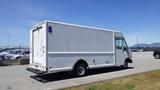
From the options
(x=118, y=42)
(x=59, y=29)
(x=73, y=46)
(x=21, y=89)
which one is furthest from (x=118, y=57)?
(x=21, y=89)

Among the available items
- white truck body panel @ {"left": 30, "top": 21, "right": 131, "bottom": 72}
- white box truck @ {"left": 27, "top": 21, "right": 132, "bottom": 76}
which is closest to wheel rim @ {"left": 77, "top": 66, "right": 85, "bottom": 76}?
white box truck @ {"left": 27, "top": 21, "right": 132, "bottom": 76}

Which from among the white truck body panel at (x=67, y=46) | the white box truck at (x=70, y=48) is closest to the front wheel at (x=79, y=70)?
the white box truck at (x=70, y=48)

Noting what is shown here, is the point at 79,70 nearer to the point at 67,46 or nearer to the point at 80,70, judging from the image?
the point at 80,70

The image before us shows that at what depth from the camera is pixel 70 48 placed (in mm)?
11594

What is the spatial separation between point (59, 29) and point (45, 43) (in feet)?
3.60

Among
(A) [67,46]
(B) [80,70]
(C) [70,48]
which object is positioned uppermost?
(A) [67,46]

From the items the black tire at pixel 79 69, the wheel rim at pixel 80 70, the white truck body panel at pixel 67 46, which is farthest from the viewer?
the wheel rim at pixel 80 70

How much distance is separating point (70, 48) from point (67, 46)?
24 cm

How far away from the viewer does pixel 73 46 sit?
11.8 meters

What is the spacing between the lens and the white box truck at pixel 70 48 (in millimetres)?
10672

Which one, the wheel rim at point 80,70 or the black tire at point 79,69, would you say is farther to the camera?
the wheel rim at point 80,70

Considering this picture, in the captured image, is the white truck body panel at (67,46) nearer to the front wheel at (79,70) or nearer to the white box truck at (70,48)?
the white box truck at (70,48)

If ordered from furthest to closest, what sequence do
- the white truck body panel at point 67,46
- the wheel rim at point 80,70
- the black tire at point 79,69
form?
the wheel rim at point 80,70, the black tire at point 79,69, the white truck body panel at point 67,46

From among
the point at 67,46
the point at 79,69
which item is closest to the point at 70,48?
the point at 67,46
